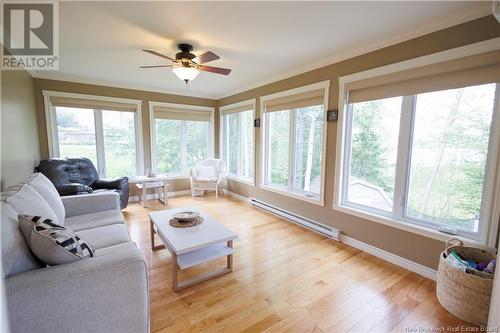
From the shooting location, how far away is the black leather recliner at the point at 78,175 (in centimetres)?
333

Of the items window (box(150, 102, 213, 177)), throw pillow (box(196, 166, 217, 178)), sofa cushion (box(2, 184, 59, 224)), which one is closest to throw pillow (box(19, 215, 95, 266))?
sofa cushion (box(2, 184, 59, 224))

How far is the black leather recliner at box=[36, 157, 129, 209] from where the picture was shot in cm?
333

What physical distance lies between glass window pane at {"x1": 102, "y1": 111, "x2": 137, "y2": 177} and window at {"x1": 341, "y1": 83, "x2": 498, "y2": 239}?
13.4ft

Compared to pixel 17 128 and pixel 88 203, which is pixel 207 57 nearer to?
pixel 88 203

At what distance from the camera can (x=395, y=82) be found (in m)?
2.28

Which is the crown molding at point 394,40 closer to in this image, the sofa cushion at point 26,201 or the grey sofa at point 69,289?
the grey sofa at point 69,289

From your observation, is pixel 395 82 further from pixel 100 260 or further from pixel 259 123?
pixel 100 260

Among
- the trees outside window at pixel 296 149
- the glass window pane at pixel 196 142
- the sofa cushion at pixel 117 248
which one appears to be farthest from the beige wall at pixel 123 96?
the sofa cushion at pixel 117 248

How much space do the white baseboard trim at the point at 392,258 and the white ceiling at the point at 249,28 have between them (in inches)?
87.3

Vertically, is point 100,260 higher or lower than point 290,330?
higher

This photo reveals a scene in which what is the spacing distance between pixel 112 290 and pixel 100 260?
0.57 feet

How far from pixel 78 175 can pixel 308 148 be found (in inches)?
146

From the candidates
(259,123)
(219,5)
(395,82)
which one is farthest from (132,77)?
(395,82)

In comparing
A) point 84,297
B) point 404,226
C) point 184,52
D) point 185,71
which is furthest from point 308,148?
point 84,297
